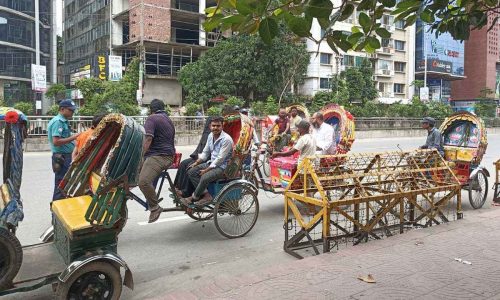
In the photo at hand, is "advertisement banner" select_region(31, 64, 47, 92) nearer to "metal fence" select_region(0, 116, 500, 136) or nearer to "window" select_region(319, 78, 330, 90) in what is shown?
"metal fence" select_region(0, 116, 500, 136)

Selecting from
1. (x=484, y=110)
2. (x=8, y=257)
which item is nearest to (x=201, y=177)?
(x=8, y=257)

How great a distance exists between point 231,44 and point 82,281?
28780 millimetres

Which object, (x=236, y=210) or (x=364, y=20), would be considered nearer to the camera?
(x=364, y=20)

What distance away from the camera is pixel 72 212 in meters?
3.98

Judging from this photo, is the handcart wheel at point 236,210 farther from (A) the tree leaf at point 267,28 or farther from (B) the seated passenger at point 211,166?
(A) the tree leaf at point 267,28

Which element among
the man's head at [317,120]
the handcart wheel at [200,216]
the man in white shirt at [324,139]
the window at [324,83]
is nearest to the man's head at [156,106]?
the handcart wheel at [200,216]

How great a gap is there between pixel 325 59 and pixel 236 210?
36.7 metres

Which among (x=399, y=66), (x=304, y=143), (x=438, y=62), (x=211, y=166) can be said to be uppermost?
(x=438, y=62)

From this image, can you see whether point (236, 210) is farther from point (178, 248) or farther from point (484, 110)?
point (484, 110)

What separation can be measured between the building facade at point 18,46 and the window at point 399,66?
125 feet

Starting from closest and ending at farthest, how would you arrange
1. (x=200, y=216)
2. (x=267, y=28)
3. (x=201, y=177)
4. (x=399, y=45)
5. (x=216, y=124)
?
(x=267, y=28) < (x=201, y=177) < (x=216, y=124) < (x=200, y=216) < (x=399, y=45)

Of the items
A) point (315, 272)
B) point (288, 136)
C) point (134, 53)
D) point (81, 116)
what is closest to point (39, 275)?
point (315, 272)

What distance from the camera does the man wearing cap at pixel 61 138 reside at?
5844mm

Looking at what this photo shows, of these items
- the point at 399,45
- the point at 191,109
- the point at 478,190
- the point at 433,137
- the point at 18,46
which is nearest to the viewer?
the point at 478,190
